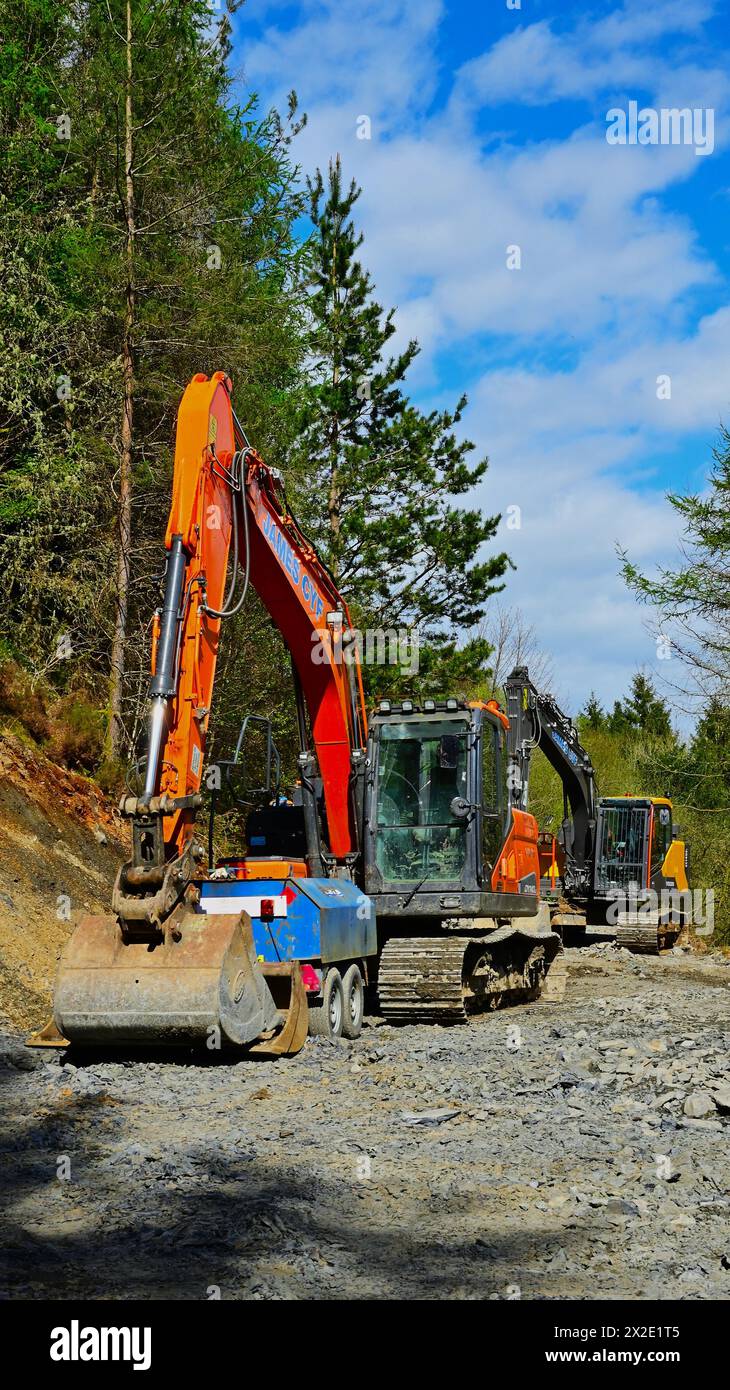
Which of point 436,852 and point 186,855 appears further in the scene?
point 436,852

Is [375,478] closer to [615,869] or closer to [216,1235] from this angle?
[615,869]

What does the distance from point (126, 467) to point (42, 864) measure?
6612 millimetres

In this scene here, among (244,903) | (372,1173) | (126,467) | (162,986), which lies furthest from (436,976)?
(126,467)

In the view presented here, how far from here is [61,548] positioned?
1833 cm

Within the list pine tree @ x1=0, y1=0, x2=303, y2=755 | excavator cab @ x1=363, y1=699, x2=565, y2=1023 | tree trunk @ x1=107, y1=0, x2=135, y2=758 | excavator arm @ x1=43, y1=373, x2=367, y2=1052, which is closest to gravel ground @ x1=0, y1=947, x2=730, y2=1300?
excavator arm @ x1=43, y1=373, x2=367, y2=1052

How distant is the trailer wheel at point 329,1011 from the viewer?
9758mm

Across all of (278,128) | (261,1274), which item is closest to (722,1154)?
(261,1274)

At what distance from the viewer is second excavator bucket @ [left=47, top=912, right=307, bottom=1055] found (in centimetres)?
784

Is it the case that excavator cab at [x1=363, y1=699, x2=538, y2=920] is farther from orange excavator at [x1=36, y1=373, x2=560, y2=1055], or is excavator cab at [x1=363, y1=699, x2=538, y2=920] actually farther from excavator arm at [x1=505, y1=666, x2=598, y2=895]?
excavator arm at [x1=505, y1=666, x2=598, y2=895]

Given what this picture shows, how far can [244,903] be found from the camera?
9438 millimetres

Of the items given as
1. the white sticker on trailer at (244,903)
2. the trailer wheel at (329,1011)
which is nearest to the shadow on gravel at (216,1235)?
the white sticker on trailer at (244,903)

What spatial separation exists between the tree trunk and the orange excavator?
14.3 feet
